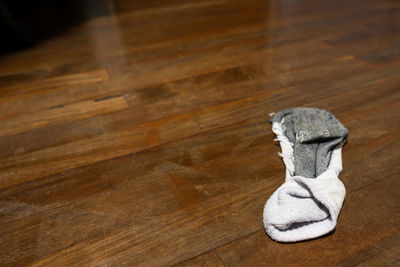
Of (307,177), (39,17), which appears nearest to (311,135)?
(307,177)

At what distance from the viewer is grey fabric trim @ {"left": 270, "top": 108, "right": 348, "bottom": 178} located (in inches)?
28.5

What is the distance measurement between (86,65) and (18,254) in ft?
2.67

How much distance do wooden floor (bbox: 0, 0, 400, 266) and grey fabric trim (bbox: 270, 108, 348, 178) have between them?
0.05 m

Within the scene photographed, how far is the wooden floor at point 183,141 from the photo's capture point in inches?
23.6

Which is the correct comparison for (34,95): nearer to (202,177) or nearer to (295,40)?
(202,177)

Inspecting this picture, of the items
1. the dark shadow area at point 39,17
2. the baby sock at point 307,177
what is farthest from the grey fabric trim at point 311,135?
the dark shadow area at point 39,17

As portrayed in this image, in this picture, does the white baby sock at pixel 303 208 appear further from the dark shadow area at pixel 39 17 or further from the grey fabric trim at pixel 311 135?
the dark shadow area at pixel 39 17

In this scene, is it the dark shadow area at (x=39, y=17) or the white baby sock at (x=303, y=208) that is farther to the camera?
the dark shadow area at (x=39, y=17)

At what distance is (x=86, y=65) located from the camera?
48.9 inches

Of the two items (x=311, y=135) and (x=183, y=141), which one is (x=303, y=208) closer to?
(x=311, y=135)

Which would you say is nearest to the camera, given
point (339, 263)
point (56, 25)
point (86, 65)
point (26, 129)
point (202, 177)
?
point (339, 263)

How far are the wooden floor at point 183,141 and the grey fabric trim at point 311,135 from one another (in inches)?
1.8

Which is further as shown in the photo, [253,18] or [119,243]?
[253,18]

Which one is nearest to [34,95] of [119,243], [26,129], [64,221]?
[26,129]
